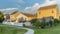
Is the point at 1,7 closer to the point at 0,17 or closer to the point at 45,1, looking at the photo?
the point at 0,17

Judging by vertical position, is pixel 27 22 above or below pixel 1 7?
below

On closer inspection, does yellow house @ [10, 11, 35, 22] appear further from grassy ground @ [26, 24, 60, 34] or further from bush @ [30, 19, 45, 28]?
grassy ground @ [26, 24, 60, 34]

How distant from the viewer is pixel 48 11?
5.86ft

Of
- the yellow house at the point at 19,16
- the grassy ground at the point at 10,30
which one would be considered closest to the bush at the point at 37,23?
the yellow house at the point at 19,16

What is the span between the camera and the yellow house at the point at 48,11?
5.80 ft

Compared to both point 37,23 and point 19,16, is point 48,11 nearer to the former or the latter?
point 37,23

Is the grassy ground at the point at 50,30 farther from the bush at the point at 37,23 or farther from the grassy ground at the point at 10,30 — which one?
the grassy ground at the point at 10,30

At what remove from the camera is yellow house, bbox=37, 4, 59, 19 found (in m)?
1.77

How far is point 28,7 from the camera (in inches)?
71.1

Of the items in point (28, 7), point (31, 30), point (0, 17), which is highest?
point (28, 7)

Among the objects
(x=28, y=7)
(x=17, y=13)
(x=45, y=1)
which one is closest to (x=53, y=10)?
(x=45, y=1)

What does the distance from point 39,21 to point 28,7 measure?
0.71 ft

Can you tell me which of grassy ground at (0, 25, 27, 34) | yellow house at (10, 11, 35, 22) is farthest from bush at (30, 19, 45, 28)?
grassy ground at (0, 25, 27, 34)

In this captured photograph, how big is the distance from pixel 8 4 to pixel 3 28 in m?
0.30
